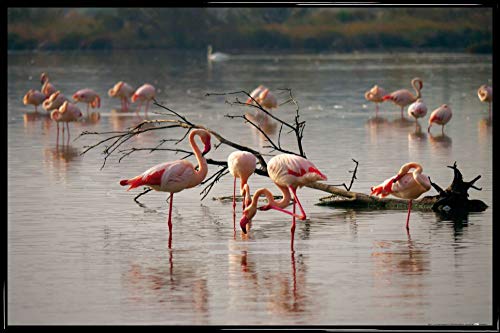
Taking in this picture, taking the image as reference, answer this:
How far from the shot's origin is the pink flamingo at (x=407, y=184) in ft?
32.1

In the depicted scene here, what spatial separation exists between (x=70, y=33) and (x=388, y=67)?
30381 mm

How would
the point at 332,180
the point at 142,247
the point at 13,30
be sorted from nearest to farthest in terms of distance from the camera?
the point at 142,247, the point at 332,180, the point at 13,30

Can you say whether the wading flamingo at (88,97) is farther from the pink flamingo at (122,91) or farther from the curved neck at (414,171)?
the curved neck at (414,171)

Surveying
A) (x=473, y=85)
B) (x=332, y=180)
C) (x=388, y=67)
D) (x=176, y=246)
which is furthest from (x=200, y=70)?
(x=176, y=246)

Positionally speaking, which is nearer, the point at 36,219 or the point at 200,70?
the point at 36,219

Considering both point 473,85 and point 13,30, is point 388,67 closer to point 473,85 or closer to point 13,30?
point 473,85

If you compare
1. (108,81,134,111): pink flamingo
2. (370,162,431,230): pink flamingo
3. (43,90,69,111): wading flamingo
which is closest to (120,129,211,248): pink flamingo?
(370,162,431,230): pink flamingo

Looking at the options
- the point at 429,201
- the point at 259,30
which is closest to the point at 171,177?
the point at 429,201

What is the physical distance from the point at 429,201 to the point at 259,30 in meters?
58.8

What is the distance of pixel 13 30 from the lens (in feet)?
220

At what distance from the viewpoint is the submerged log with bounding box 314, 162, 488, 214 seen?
10.5 m

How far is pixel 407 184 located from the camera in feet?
32.2

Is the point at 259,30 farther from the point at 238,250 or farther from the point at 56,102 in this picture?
the point at 238,250

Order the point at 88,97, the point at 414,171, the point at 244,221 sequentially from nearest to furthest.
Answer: the point at 244,221
the point at 414,171
the point at 88,97
